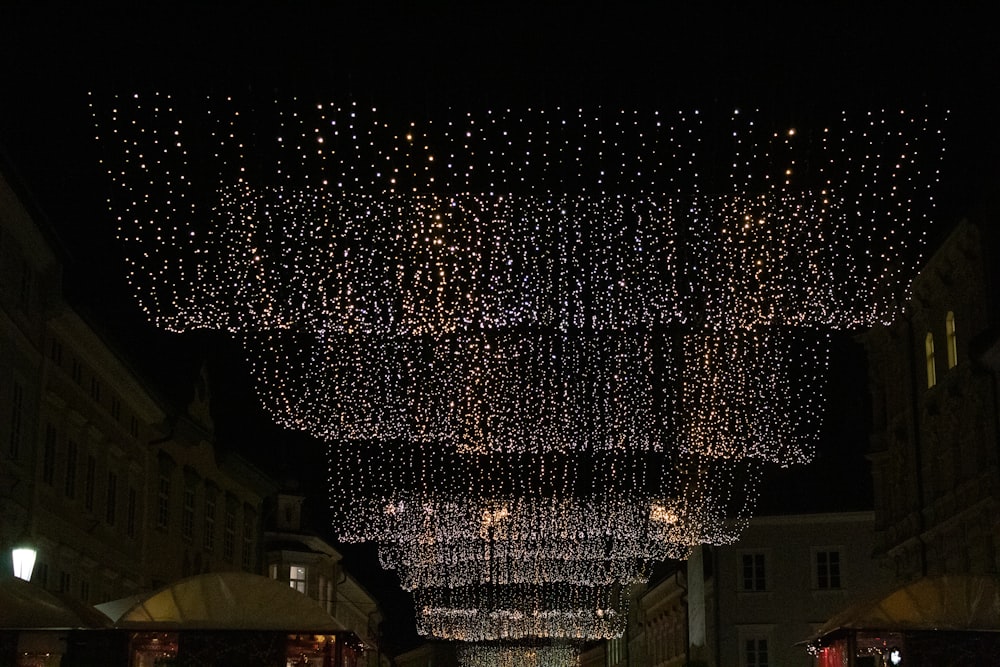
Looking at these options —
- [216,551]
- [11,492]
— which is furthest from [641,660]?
[11,492]

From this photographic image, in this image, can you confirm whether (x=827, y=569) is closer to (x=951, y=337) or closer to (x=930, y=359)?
(x=930, y=359)

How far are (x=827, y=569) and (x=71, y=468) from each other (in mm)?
29743

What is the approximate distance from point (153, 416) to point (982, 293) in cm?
1953

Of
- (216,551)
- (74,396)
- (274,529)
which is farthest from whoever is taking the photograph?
(274,529)

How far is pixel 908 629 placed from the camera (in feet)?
54.6

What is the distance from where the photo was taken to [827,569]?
48906mm

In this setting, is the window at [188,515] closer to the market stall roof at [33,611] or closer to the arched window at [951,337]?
the market stall roof at [33,611]

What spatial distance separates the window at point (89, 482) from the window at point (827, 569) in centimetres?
2833

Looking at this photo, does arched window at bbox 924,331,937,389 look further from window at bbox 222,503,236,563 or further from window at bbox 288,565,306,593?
window at bbox 288,565,306,593

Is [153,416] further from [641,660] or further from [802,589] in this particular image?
[641,660]

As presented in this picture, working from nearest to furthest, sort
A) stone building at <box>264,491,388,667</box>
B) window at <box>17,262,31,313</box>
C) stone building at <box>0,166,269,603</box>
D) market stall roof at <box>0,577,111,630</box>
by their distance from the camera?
market stall roof at <box>0,577,111,630</box> → stone building at <box>0,166,269,603</box> → window at <box>17,262,31,313</box> → stone building at <box>264,491,388,667</box>

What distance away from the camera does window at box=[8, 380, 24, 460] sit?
2378cm

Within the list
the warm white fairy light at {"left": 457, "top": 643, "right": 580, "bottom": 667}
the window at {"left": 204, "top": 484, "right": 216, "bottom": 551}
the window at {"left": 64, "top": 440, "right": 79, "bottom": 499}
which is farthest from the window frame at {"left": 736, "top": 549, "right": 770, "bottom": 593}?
the warm white fairy light at {"left": 457, "top": 643, "right": 580, "bottom": 667}

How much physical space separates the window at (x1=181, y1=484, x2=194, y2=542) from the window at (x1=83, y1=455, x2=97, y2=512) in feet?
26.2
